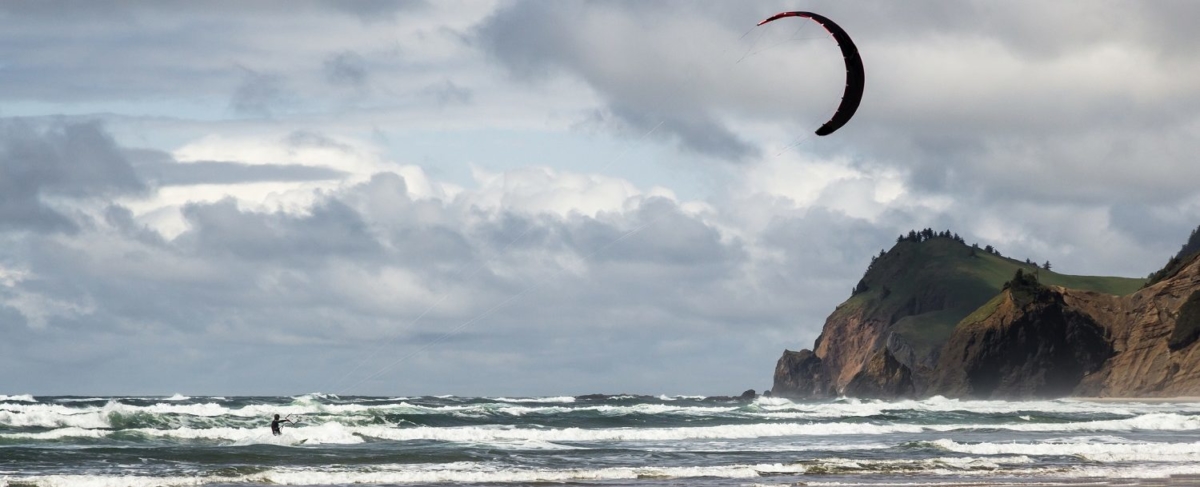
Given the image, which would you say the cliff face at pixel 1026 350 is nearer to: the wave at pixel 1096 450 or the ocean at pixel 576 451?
the ocean at pixel 576 451

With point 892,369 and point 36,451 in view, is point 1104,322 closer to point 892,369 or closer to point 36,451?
Answer: point 892,369

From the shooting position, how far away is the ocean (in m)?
24.5

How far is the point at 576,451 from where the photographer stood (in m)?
31.8

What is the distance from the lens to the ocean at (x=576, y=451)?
2447cm

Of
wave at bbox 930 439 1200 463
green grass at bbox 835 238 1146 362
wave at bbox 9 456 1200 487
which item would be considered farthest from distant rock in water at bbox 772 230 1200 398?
wave at bbox 9 456 1200 487

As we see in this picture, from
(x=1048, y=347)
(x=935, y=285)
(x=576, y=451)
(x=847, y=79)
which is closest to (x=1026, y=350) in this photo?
(x=1048, y=347)

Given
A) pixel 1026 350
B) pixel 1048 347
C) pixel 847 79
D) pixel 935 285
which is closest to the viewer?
pixel 847 79

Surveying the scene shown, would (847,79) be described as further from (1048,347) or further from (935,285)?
(935,285)

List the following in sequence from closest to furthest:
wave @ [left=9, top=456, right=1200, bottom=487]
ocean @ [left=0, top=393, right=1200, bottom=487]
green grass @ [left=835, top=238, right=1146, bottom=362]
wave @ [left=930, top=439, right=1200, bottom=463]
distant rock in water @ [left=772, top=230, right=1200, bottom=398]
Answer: wave @ [left=9, top=456, right=1200, bottom=487]
ocean @ [left=0, top=393, right=1200, bottom=487]
wave @ [left=930, top=439, right=1200, bottom=463]
distant rock in water @ [left=772, top=230, right=1200, bottom=398]
green grass @ [left=835, top=238, right=1146, bottom=362]

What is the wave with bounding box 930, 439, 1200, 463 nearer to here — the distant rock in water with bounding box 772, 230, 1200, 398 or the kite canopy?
the kite canopy

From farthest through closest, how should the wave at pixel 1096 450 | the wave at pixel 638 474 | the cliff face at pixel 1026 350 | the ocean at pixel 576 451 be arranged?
1. the cliff face at pixel 1026 350
2. the wave at pixel 1096 450
3. the ocean at pixel 576 451
4. the wave at pixel 638 474

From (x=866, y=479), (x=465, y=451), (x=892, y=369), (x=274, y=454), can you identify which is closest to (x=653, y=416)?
(x=465, y=451)

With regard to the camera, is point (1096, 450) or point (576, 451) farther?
point (576, 451)

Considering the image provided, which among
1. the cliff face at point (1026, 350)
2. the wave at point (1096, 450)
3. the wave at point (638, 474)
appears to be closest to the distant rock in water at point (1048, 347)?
the cliff face at point (1026, 350)
